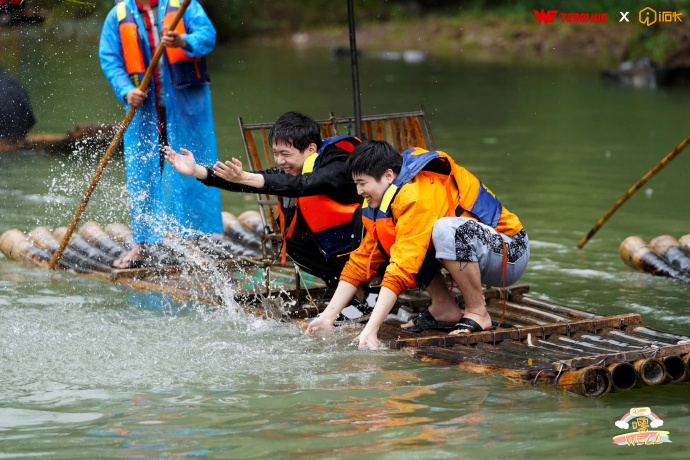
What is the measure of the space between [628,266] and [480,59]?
58.7 feet

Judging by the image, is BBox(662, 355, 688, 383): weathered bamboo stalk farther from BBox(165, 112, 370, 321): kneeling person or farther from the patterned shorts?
BBox(165, 112, 370, 321): kneeling person

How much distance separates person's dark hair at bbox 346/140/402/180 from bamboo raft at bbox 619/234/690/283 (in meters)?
2.71

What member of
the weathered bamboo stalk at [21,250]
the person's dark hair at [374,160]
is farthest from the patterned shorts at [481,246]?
the weathered bamboo stalk at [21,250]

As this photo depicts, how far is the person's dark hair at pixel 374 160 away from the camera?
17.5 ft

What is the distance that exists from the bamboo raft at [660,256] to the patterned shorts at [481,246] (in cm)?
201

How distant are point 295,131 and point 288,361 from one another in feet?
4.13

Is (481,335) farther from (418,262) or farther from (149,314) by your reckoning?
(149,314)

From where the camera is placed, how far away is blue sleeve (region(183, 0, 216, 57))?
23.1ft

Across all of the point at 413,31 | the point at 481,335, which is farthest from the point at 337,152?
the point at 413,31

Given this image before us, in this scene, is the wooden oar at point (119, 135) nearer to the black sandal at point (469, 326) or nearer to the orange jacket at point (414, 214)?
the orange jacket at point (414, 214)

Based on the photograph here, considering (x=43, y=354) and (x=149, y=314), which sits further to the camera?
(x=149, y=314)

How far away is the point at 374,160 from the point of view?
5328 millimetres

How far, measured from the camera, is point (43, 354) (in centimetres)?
536

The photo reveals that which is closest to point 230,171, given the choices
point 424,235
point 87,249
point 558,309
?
point 424,235
